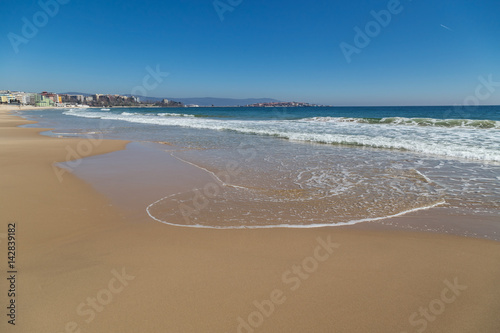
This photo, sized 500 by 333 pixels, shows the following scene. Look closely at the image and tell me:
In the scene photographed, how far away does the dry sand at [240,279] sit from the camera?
220 centimetres

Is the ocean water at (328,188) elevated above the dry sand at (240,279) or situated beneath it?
elevated above

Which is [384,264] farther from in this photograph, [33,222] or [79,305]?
[33,222]

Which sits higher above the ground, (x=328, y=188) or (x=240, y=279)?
(x=328, y=188)

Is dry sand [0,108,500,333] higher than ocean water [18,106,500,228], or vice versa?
ocean water [18,106,500,228]

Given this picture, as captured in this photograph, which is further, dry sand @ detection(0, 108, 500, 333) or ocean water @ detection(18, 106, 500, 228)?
ocean water @ detection(18, 106, 500, 228)

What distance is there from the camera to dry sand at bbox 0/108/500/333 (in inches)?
86.6

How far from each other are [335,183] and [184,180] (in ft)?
11.5

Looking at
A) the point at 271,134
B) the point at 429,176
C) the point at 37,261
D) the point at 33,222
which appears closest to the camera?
the point at 37,261

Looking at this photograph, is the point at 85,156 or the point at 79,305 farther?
the point at 85,156

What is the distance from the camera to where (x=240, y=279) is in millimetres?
2721

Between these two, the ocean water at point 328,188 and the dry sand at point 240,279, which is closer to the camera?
the dry sand at point 240,279

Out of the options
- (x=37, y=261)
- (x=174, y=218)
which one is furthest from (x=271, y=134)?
(x=37, y=261)

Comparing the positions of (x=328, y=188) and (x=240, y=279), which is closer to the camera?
(x=240, y=279)

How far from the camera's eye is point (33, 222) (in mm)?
3967
